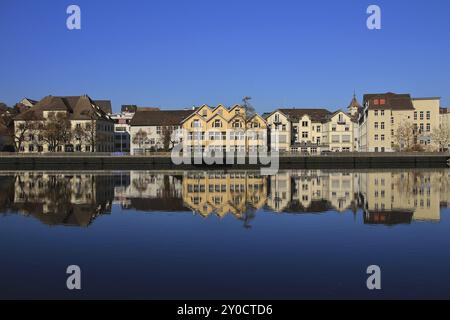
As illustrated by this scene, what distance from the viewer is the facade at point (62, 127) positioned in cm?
9538

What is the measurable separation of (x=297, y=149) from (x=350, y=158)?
24.2m

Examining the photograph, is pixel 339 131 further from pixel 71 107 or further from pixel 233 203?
pixel 233 203

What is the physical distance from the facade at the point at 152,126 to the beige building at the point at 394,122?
3722 centimetres

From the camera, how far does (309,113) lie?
4466 inches

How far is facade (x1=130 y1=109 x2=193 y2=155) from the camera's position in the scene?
108812mm

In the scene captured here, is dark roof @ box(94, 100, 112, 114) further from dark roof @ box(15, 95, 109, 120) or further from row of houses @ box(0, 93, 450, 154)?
dark roof @ box(15, 95, 109, 120)

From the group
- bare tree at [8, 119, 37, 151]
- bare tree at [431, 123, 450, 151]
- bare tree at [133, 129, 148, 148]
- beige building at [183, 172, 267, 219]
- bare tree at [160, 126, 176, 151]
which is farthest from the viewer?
bare tree at [133, 129, 148, 148]

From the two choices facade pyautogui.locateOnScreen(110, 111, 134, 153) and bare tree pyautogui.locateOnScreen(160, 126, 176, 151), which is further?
facade pyautogui.locateOnScreen(110, 111, 134, 153)

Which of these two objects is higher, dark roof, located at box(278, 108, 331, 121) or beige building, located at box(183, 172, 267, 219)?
dark roof, located at box(278, 108, 331, 121)

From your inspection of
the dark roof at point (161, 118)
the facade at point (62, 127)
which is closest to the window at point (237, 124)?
Answer: the dark roof at point (161, 118)

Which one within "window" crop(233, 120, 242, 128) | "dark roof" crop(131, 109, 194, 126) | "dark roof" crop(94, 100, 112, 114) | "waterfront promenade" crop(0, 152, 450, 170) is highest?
"dark roof" crop(94, 100, 112, 114)

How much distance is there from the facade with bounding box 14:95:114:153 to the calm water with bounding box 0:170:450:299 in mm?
73033

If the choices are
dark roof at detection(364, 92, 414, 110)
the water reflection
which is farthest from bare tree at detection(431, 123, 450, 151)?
the water reflection

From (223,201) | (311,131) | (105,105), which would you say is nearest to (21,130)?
(311,131)
